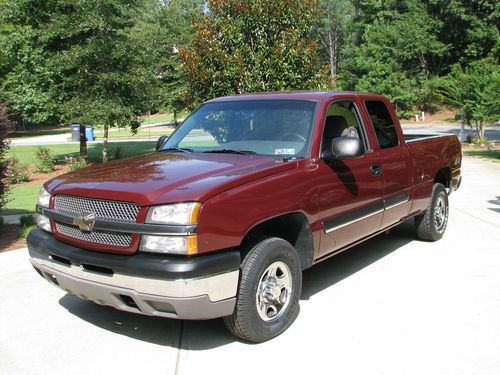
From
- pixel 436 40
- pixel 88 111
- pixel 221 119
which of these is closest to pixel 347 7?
pixel 436 40

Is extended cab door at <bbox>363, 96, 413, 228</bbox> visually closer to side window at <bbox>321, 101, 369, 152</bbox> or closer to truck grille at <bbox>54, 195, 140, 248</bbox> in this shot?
side window at <bbox>321, 101, 369, 152</bbox>

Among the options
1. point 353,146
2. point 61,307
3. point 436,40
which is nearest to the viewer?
point 353,146

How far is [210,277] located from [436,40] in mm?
48149

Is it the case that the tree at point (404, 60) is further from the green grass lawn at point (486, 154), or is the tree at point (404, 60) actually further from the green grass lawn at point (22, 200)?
the green grass lawn at point (22, 200)

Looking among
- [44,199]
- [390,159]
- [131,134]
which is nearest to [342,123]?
[390,159]

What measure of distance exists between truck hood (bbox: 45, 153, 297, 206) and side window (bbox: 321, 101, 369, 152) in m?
0.95

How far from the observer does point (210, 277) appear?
3271mm

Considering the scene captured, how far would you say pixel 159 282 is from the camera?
3.21m

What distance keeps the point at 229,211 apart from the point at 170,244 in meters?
0.45

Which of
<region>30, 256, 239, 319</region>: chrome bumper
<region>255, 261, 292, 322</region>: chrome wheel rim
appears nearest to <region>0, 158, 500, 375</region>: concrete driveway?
<region>255, 261, 292, 322</region>: chrome wheel rim

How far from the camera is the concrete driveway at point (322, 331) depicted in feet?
11.5

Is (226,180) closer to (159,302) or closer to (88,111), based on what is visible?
(159,302)

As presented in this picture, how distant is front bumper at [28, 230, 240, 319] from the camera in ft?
10.5

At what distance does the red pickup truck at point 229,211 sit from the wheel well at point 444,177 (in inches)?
62.5
